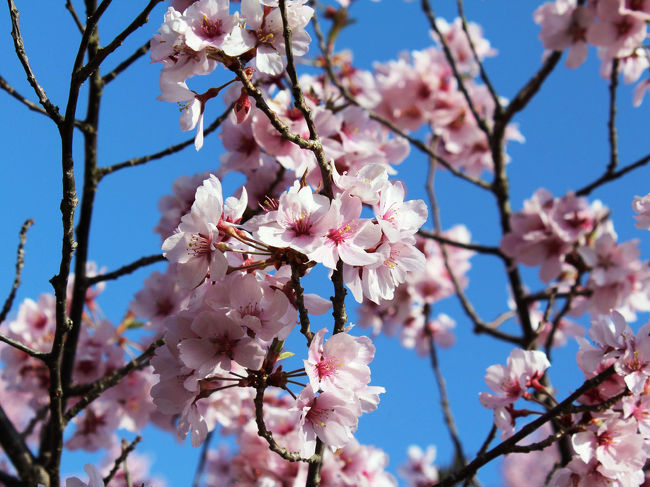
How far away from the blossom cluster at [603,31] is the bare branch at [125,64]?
244 centimetres

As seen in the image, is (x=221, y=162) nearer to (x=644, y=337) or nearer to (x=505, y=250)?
(x=644, y=337)

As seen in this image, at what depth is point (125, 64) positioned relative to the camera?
2.61m

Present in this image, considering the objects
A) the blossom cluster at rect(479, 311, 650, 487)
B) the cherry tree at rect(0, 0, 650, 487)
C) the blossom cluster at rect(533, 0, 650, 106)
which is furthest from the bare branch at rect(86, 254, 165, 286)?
the blossom cluster at rect(533, 0, 650, 106)

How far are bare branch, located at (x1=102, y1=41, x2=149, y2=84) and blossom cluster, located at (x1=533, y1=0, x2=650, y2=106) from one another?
95.9 inches

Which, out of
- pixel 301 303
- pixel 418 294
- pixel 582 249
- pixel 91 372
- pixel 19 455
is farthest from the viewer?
pixel 418 294

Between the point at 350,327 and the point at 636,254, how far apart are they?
2625mm

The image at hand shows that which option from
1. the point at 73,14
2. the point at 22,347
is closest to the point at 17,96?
the point at 73,14

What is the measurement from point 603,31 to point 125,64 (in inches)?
103

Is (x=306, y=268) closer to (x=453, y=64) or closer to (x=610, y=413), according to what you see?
(x=610, y=413)

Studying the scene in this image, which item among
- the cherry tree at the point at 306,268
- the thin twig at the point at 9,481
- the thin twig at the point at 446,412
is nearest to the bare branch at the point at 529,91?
the cherry tree at the point at 306,268

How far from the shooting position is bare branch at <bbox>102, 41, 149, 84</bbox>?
2.51 m

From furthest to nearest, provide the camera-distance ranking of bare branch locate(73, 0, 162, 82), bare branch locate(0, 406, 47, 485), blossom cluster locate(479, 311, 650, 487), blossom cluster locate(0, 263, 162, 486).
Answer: blossom cluster locate(0, 263, 162, 486) → bare branch locate(0, 406, 47, 485) → blossom cluster locate(479, 311, 650, 487) → bare branch locate(73, 0, 162, 82)

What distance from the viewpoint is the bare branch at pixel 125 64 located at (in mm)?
2506

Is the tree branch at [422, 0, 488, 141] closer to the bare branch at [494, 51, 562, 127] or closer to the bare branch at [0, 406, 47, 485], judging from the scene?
the bare branch at [494, 51, 562, 127]
